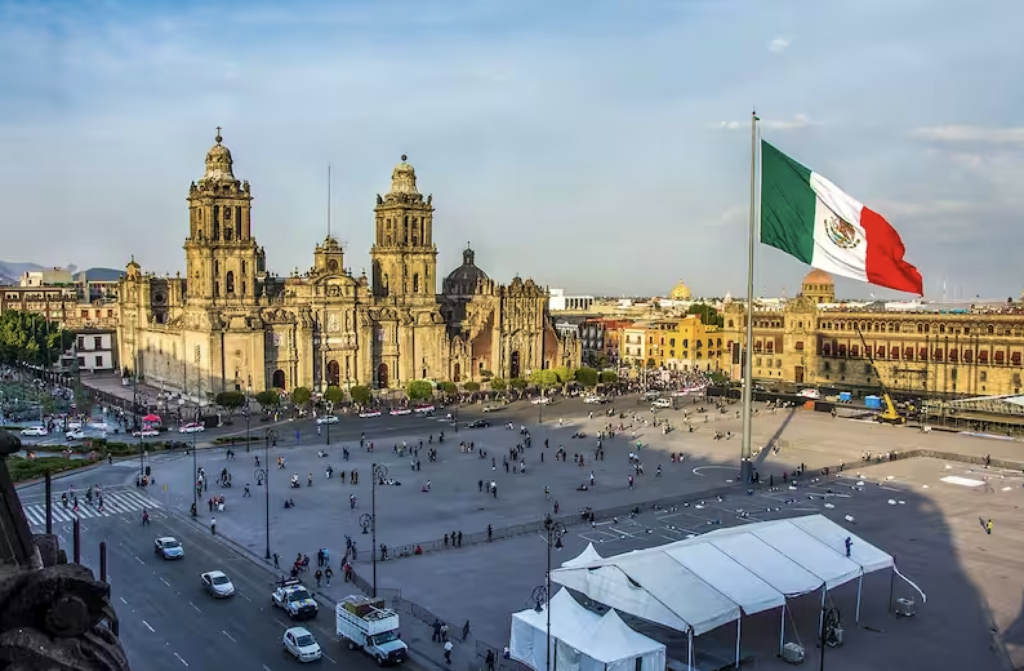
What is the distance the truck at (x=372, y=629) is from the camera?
2806cm

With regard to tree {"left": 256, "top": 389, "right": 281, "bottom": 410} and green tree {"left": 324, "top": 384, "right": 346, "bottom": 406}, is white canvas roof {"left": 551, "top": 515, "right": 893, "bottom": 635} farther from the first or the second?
green tree {"left": 324, "top": 384, "right": 346, "bottom": 406}

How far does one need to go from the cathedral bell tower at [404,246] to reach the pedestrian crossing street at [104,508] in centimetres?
5581

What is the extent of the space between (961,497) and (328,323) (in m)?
62.1

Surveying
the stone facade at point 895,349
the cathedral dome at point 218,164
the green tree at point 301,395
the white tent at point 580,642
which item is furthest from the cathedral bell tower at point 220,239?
the white tent at point 580,642

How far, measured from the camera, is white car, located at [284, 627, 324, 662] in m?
28.0

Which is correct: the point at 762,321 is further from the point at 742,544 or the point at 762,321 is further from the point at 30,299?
the point at 30,299

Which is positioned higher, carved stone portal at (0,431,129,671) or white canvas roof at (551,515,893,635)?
carved stone portal at (0,431,129,671)

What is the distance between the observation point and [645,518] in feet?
154

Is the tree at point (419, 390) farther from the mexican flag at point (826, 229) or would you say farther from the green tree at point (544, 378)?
the mexican flag at point (826, 229)

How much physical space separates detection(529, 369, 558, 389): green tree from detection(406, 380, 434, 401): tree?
14.7m

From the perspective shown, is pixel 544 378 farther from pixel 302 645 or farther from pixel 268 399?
pixel 302 645

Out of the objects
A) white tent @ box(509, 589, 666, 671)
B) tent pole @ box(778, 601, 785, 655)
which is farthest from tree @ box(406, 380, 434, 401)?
white tent @ box(509, 589, 666, 671)

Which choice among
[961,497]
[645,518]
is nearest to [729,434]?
Answer: [961,497]

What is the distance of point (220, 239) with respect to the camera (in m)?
90.4
